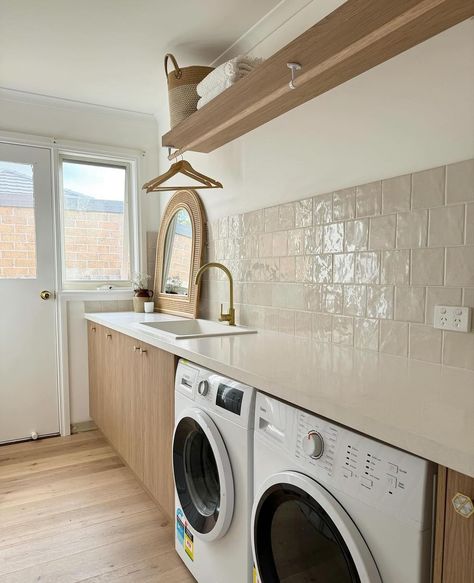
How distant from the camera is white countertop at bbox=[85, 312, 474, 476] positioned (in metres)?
0.76

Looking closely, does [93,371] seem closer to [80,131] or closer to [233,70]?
[80,131]

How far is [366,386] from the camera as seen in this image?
108 cm

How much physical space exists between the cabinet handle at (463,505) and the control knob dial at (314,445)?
299 millimetres

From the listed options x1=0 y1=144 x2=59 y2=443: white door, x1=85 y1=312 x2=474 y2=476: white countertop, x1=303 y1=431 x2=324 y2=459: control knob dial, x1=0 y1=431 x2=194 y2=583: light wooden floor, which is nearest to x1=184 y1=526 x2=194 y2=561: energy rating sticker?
x1=0 y1=431 x2=194 y2=583: light wooden floor

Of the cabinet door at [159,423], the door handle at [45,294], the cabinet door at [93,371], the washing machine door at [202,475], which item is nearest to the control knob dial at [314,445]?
the washing machine door at [202,475]

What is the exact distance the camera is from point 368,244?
1575mm

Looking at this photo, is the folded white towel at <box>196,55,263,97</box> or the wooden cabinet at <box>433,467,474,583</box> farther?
the folded white towel at <box>196,55,263,97</box>

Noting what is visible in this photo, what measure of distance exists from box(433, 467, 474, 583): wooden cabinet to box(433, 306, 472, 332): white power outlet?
0.65 meters

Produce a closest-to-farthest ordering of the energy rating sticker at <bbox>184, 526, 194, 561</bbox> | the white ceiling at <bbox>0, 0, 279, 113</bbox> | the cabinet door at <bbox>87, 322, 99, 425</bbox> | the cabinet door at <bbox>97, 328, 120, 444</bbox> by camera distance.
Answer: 1. the energy rating sticker at <bbox>184, 526, 194, 561</bbox>
2. the white ceiling at <bbox>0, 0, 279, 113</bbox>
3. the cabinet door at <bbox>97, 328, 120, 444</bbox>
4. the cabinet door at <bbox>87, 322, 99, 425</bbox>

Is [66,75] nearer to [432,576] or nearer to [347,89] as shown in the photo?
[347,89]

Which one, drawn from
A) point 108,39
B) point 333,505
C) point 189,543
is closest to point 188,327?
point 189,543

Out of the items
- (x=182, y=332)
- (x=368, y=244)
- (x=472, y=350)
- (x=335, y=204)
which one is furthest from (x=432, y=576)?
(x=182, y=332)

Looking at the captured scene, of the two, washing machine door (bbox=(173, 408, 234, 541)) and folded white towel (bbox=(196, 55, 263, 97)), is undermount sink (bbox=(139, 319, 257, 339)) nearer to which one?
washing machine door (bbox=(173, 408, 234, 541))

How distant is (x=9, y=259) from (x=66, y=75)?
50.0 inches
